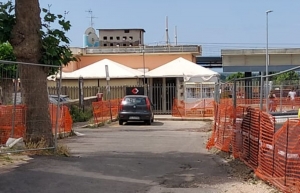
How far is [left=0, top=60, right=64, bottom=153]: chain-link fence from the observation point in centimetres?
1183

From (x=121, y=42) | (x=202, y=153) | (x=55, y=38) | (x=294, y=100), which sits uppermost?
(x=121, y=42)

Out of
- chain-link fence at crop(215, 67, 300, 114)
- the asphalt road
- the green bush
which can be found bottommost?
the asphalt road

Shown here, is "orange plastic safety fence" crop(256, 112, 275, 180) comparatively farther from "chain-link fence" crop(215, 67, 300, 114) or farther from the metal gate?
the metal gate

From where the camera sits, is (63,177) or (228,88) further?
(228,88)

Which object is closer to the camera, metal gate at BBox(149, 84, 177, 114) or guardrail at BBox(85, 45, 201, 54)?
metal gate at BBox(149, 84, 177, 114)

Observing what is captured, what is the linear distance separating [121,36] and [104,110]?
42401 millimetres

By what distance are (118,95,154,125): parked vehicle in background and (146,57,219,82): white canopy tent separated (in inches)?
351

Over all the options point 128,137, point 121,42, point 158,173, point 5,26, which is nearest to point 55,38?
point 5,26

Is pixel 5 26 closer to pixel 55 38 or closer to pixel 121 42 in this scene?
pixel 55 38

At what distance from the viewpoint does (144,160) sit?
497 inches

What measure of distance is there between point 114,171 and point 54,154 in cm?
230

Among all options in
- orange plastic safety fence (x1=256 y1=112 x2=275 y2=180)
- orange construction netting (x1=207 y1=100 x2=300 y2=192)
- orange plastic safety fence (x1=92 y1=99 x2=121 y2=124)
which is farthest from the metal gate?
orange plastic safety fence (x1=256 y1=112 x2=275 y2=180)

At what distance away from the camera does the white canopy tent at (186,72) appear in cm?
3600

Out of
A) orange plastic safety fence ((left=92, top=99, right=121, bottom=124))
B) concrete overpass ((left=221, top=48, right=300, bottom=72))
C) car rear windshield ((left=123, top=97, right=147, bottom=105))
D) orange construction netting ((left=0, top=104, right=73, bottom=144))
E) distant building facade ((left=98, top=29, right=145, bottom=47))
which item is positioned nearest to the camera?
orange construction netting ((left=0, top=104, right=73, bottom=144))
